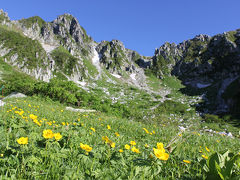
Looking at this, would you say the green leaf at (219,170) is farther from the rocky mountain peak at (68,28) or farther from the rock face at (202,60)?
the rocky mountain peak at (68,28)

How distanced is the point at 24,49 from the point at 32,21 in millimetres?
70351

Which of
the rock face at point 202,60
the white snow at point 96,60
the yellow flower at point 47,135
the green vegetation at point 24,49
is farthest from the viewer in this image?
the white snow at point 96,60

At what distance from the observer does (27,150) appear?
192cm

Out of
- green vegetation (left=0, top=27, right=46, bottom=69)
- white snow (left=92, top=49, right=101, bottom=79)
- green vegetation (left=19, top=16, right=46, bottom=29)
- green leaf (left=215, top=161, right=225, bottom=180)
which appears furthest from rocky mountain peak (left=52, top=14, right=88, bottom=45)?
green leaf (left=215, top=161, right=225, bottom=180)

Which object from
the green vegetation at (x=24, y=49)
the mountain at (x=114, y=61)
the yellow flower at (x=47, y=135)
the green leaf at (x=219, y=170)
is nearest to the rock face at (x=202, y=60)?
the mountain at (x=114, y=61)

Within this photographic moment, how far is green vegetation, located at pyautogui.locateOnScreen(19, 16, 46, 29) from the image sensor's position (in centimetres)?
12062

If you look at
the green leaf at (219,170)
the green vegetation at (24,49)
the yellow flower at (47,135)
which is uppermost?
the green vegetation at (24,49)

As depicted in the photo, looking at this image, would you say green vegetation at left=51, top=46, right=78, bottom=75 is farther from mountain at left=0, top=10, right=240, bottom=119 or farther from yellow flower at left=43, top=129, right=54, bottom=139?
yellow flower at left=43, top=129, right=54, bottom=139

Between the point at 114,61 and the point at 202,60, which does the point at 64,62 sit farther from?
the point at 202,60

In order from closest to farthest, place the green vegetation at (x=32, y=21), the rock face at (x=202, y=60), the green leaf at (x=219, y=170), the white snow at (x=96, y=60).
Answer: the green leaf at (x=219, y=170), the rock face at (x=202, y=60), the white snow at (x=96, y=60), the green vegetation at (x=32, y=21)

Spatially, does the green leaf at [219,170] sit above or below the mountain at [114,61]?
below

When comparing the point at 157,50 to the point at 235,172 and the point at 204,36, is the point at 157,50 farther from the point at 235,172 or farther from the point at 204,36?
the point at 235,172

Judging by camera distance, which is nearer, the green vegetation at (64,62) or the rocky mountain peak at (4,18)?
the green vegetation at (64,62)

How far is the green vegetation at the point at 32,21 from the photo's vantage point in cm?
12062
